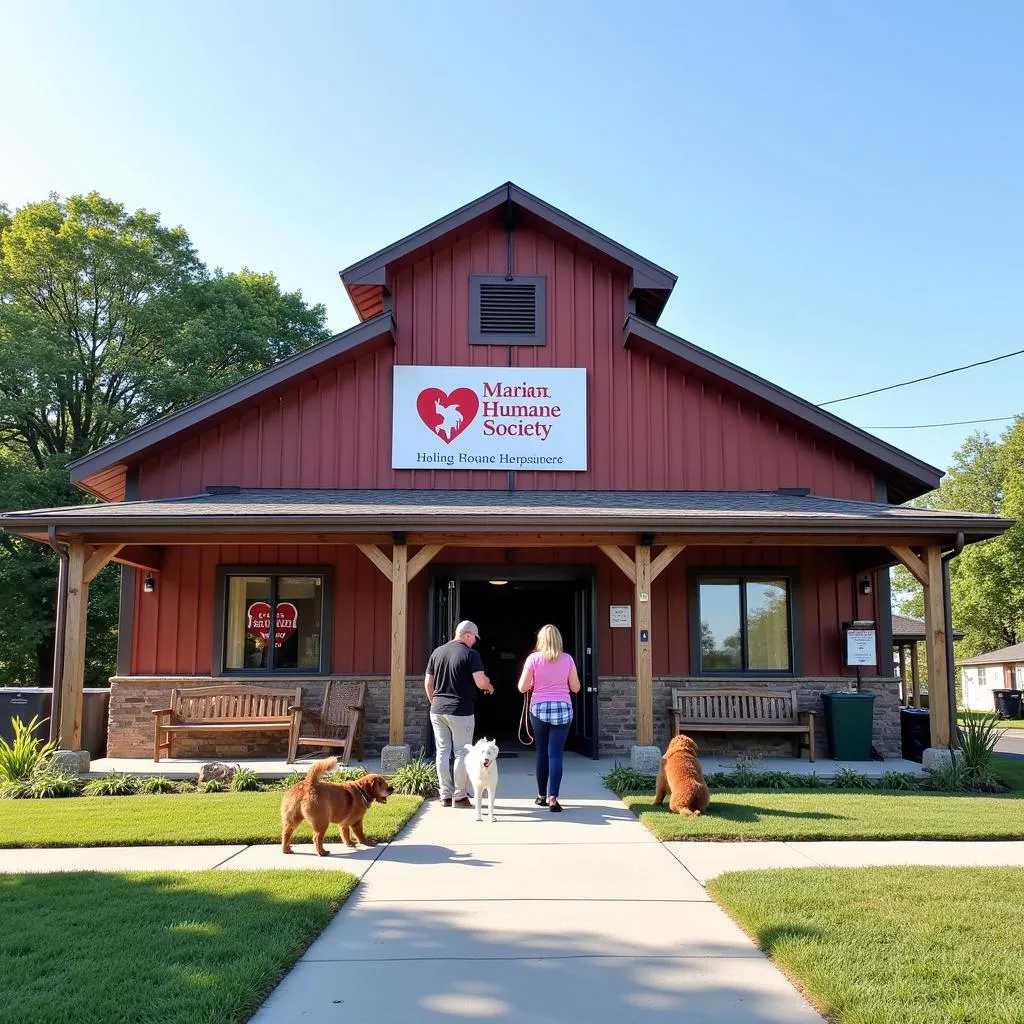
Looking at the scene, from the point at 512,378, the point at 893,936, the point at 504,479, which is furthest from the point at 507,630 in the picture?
the point at 893,936

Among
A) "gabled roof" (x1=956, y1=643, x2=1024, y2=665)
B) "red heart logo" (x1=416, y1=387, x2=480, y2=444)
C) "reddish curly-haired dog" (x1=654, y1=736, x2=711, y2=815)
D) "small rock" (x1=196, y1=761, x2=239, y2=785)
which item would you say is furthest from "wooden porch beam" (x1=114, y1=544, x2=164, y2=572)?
"gabled roof" (x1=956, y1=643, x2=1024, y2=665)

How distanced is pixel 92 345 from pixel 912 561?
2365 centimetres

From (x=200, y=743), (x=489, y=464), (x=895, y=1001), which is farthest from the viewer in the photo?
(x=489, y=464)

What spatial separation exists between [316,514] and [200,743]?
3925mm

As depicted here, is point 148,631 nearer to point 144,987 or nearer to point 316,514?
point 316,514

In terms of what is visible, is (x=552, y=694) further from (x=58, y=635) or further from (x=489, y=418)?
(x=58, y=635)

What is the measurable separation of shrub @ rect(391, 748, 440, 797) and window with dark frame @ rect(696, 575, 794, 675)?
475 centimetres

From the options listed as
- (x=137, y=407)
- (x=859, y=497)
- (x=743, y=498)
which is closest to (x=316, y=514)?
(x=743, y=498)

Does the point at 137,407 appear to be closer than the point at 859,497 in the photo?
No

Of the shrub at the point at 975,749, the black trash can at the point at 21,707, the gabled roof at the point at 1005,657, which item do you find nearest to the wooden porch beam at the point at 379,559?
the black trash can at the point at 21,707

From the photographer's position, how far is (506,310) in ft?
44.2

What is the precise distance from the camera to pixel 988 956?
4301 millimetres

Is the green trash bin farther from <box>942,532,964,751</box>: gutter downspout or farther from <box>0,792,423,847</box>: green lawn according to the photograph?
<box>0,792,423,847</box>: green lawn

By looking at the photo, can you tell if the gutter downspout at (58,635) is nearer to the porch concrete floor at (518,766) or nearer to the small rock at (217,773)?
the porch concrete floor at (518,766)
